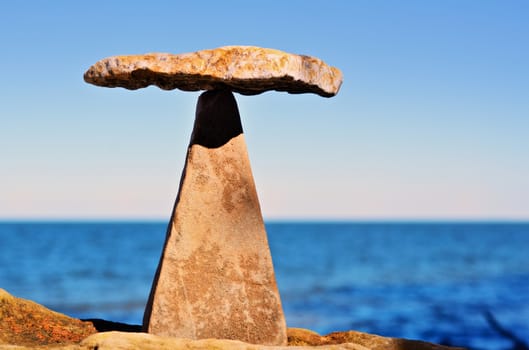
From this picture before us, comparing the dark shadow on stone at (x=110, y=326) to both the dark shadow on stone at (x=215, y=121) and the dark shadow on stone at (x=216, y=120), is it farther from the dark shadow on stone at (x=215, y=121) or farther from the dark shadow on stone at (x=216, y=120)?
the dark shadow on stone at (x=216, y=120)

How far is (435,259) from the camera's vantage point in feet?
128

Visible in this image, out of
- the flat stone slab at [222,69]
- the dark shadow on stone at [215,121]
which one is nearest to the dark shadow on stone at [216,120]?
the dark shadow on stone at [215,121]

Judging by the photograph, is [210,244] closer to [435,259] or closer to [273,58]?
[273,58]

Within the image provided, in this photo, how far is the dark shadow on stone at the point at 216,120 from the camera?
664 centimetres

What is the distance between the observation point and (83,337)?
6820 mm

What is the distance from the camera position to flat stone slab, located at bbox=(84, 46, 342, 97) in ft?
19.1

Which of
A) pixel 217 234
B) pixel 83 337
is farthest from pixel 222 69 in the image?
pixel 83 337

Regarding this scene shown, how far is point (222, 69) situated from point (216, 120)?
0.91 m

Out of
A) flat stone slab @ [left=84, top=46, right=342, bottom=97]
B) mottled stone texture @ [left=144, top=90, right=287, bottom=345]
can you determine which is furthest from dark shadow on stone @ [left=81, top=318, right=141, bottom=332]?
flat stone slab @ [left=84, top=46, right=342, bottom=97]

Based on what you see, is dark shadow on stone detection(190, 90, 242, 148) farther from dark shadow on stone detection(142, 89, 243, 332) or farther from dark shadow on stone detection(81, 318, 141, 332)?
dark shadow on stone detection(81, 318, 141, 332)

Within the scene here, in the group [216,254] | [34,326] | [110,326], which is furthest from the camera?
[110,326]

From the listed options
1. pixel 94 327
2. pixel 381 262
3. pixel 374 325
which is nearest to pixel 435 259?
pixel 381 262

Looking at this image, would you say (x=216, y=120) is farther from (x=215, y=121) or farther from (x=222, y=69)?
(x=222, y=69)

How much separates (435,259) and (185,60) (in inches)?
1392
